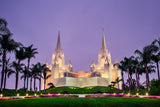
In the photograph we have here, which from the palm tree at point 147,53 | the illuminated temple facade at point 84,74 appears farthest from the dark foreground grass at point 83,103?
the illuminated temple facade at point 84,74

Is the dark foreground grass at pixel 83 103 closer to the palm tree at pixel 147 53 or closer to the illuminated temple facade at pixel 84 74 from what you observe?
the palm tree at pixel 147 53

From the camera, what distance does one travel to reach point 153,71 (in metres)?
46.3

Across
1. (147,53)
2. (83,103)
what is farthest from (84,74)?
(83,103)

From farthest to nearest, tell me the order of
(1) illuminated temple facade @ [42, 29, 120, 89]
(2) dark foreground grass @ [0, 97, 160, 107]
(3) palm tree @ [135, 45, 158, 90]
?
1. (1) illuminated temple facade @ [42, 29, 120, 89]
2. (3) palm tree @ [135, 45, 158, 90]
3. (2) dark foreground grass @ [0, 97, 160, 107]

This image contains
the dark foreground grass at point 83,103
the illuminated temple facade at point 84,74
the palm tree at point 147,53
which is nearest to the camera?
the dark foreground grass at point 83,103

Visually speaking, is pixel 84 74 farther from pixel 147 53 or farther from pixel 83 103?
pixel 83 103

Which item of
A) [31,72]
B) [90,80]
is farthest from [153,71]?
[31,72]

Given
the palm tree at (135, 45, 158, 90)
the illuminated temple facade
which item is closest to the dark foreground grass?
the palm tree at (135, 45, 158, 90)

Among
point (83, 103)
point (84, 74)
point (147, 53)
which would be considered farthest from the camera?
point (84, 74)

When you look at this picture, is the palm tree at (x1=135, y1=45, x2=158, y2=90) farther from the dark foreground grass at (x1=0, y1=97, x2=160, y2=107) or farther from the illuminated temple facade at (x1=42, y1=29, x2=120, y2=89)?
the illuminated temple facade at (x1=42, y1=29, x2=120, y2=89)

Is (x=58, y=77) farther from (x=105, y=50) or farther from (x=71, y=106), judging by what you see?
(x=71, y=106)

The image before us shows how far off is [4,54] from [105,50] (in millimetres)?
59256

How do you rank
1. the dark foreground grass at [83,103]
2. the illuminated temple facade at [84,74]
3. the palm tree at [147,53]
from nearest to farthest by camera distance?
the dark foreground grass at [83,103] < the palm tree at [147,53] < the illuminated temple facade at [84,74]

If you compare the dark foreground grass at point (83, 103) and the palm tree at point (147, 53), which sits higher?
the palm tree at point (147, 53)
